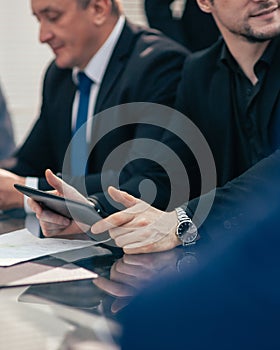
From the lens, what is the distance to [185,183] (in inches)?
91.3

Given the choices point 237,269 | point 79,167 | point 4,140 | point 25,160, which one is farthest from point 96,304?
point 4,140

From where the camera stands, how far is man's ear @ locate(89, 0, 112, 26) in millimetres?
2701

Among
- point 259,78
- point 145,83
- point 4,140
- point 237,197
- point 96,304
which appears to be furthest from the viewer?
point 4,140

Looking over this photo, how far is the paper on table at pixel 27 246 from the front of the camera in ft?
5.73

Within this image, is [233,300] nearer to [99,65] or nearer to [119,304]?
[119,304]

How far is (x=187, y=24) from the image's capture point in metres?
3.27

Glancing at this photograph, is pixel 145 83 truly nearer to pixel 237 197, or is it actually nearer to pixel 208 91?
pixel 208 91

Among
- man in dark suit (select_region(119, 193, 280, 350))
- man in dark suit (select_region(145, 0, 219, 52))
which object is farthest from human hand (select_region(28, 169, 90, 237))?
man in dark suit (select_region(145, 0, 219, 52))

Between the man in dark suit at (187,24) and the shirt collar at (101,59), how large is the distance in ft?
1.81

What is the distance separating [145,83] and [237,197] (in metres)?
0.83

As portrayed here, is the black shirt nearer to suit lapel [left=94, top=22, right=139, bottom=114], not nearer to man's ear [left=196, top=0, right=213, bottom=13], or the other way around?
man's ear [left=196, top=0, right=213, bottom=13]

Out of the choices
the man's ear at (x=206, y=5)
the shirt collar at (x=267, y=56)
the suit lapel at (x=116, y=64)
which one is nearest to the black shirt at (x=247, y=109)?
the shirt collar at (x=267, y=56)

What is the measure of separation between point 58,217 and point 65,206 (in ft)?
0.37

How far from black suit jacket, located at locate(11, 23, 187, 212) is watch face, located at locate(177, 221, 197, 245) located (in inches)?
21.0
